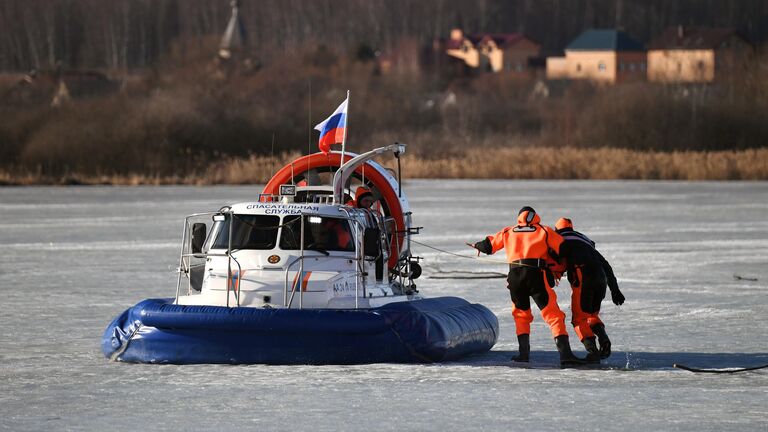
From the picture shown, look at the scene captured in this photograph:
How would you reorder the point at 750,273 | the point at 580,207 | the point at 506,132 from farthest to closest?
1. the point at 506,132
2. the point at 580,207
3. the point at 750,273

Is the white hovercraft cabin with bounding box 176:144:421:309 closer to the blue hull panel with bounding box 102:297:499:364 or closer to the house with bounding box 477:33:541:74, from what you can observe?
the blue hull panel with bounding box 102:297:499:364

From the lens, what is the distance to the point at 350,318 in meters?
11.1

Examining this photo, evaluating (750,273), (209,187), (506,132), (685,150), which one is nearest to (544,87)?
(506,132)

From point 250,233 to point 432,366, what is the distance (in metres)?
1.90

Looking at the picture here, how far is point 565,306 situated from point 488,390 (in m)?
5.50

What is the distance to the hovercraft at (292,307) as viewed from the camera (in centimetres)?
1112

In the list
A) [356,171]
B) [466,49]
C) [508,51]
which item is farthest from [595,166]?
[508,51]

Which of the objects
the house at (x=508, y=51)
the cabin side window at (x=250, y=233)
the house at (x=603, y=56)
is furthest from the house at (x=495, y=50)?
the cabin side window at (x=250, y=233)

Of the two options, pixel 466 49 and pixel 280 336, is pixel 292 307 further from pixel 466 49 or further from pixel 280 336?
pixel 466 49

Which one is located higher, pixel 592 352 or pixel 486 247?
pixel 486 247

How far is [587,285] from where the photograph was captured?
11.5 meters

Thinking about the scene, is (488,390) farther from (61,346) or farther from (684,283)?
(684,283)

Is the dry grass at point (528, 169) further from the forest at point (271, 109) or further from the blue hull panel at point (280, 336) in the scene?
the blue hull panel at point (280, 336)

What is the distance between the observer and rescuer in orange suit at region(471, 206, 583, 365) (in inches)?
442
